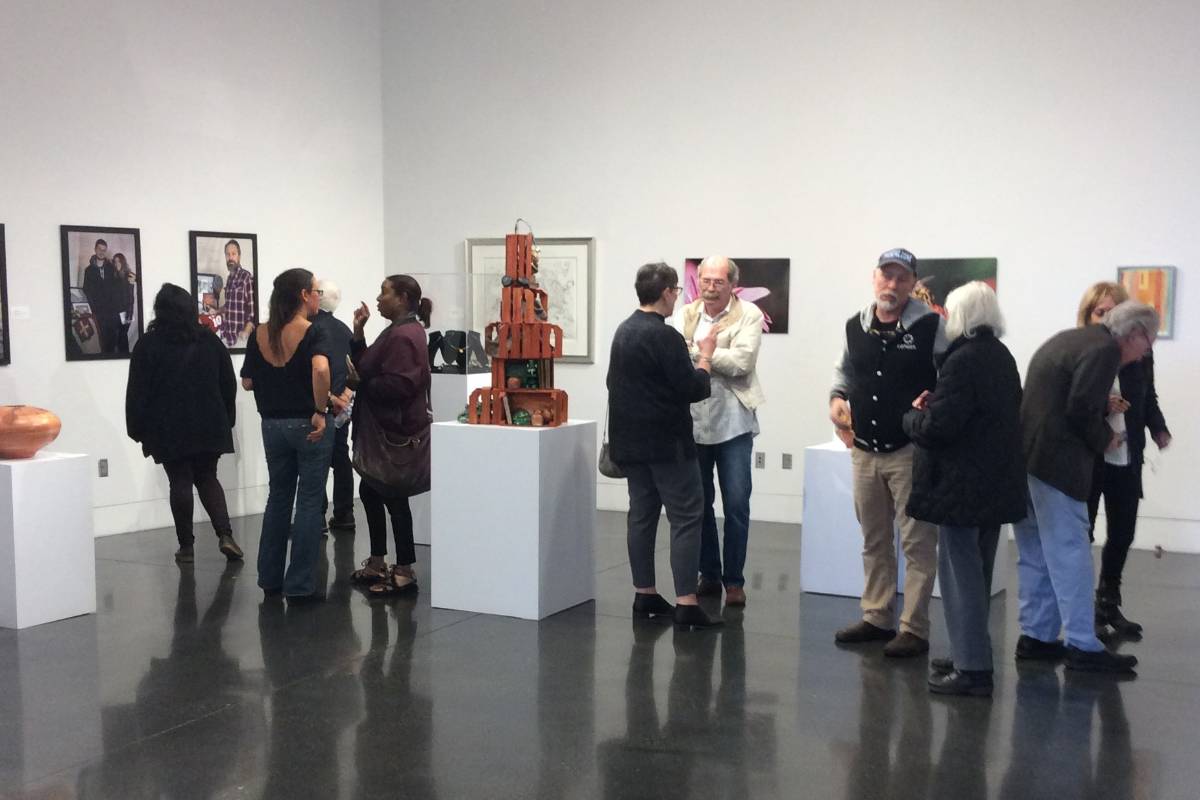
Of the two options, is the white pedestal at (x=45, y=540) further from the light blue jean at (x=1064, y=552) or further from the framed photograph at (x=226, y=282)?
the light blue jean at (x=1064, y=552)

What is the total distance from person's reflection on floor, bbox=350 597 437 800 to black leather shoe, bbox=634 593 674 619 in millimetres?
1104

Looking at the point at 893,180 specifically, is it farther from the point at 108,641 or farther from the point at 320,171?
the point at 108,641

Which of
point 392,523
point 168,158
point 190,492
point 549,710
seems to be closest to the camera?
point 549,710

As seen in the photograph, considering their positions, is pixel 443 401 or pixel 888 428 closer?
pixel 888 428

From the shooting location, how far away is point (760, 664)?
5.11 meters

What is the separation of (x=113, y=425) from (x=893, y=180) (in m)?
5.71

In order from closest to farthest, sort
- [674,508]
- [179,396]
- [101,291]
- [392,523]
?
[674,508], [392,523], [179,396], [101,291]

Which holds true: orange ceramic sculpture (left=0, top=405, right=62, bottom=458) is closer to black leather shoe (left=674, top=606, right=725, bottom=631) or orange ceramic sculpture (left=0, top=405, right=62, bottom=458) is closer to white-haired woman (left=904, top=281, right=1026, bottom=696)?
black leather shoe (left=674, top=606, right=725, bottom=631)

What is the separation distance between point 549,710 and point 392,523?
2184 millimetres

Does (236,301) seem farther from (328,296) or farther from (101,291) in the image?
(328,296)

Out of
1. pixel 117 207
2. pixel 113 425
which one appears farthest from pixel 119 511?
pixel 117 207

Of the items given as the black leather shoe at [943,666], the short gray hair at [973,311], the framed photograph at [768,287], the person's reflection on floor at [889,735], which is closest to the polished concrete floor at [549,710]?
the person's reflection on floor at [889,735]

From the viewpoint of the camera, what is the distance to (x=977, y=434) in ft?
14.6

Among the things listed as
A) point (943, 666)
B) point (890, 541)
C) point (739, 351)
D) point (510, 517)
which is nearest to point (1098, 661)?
point (943, 666)
